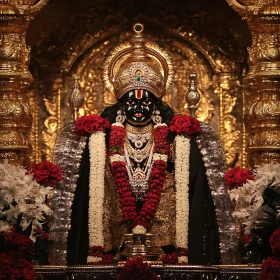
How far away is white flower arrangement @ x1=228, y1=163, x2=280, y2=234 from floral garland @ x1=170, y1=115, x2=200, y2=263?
0.45m

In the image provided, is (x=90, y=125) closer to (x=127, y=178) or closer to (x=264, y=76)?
(x=127, y=178)

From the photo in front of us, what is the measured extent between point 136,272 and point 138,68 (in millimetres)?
2415

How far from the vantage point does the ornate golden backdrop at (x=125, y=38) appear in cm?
1355

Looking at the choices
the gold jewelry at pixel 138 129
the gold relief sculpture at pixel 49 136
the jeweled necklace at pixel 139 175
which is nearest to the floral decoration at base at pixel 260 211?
the jeweled necklace at pixel 139 175

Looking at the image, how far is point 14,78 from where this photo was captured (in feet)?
40.9

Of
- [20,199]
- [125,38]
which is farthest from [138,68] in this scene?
[20,199]

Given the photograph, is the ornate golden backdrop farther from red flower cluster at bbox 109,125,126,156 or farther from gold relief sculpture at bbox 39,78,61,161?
red flower cluster at bbox 109,125,126,156

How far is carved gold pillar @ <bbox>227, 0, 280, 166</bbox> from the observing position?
1252 cm

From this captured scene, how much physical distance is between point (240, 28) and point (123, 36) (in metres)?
1.10

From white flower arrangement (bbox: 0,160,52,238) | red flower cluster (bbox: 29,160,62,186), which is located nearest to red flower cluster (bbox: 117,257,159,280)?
white flower arrangement (bbox: 0,160,52,238)

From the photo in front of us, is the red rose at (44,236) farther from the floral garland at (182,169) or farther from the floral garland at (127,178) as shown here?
the floral garland at (182,169)

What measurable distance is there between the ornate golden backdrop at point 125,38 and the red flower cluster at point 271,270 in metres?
3.43

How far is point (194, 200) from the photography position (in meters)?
12.3

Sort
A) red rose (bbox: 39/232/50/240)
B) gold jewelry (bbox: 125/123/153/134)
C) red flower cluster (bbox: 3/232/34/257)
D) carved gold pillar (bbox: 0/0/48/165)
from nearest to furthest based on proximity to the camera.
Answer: red flower cluster (bbox: 3/232/34/257)
red rose (bbox: 39/232/50/240)
carved gold pillar (bbox: 0/0/48/165)
gold jewelry (bbox: 125/123/153/134)
